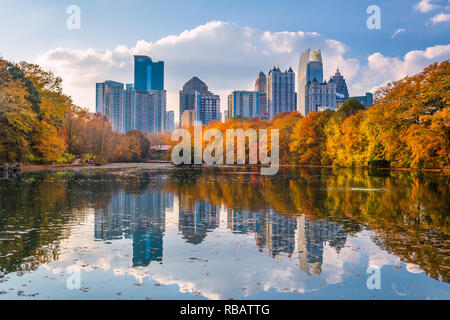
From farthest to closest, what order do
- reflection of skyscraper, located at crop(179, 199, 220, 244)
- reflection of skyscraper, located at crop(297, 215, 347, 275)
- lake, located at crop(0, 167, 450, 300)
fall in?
1. reflection of skyscraper, located at crop(179, 199, 220, 244)
2. reflection of skyscraper, located at crop(297, 215, 347, 275)
3. lake, located at crop(0, 167, 450, 300)

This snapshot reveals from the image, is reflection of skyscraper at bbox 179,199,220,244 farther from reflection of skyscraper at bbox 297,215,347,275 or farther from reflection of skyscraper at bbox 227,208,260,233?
reflection of skyscraper at bbox 297,215,347,275

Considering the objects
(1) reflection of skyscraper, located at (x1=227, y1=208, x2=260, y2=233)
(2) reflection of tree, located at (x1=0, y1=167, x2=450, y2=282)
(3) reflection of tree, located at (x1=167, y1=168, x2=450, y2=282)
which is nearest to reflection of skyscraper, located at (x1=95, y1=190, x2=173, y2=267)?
(2) reflection of tree, located at (x1=0, y1=167, x2=450, y2=282)

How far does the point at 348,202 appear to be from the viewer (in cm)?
1662

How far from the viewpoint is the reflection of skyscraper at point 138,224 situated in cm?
804

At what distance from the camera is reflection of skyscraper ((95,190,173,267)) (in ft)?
26.4

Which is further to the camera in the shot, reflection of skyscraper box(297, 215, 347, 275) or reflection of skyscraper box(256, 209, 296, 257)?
reflection of skyscraper box(256, 209, 296, 257)

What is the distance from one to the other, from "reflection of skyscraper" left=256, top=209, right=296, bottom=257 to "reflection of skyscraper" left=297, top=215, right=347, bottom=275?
0.70 feet

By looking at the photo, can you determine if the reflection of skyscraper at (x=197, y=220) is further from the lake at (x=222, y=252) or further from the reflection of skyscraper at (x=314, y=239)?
the reflection of skyscraper at (x=314, y=239)

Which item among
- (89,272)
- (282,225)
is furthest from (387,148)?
(89,272)

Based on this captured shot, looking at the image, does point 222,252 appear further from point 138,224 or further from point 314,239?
point 138,224
